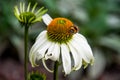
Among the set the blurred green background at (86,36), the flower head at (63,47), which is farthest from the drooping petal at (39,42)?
the blurred green background at (86,36)

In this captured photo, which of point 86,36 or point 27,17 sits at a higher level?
point 27,17

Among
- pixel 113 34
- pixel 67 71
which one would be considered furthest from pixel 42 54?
A: pixel 113 34

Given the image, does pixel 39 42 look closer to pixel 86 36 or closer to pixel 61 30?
pixel 61 30

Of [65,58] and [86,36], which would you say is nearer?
[65,58]

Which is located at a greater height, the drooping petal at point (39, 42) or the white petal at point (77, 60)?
the drooping petal at point (39, 42)

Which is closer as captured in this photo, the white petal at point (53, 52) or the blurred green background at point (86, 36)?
the white petal at point (53, 52)

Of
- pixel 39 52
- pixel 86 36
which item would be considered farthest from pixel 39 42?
pixel 86 36

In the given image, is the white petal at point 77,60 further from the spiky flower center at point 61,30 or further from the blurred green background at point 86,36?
the blurred green background at point 86,36
